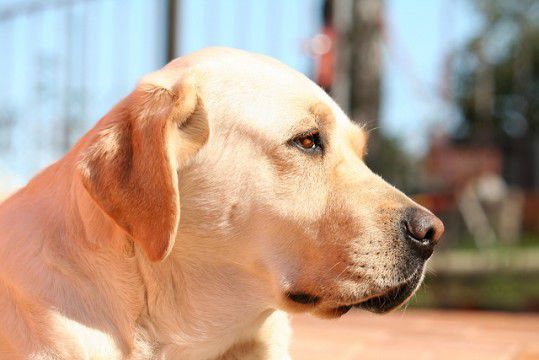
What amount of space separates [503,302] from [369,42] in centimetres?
243

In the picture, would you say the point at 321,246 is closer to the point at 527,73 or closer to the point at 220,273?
the point at 220,273

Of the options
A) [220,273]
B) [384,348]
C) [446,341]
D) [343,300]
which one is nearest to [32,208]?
[220,273]

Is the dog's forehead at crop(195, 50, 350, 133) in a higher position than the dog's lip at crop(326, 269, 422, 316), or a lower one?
higher

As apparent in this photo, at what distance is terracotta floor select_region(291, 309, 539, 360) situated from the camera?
11.5 feet

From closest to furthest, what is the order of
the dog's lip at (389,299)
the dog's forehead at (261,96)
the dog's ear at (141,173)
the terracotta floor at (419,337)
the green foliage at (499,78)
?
the dog's ear at (141,173), the dog's lip at (389,299), the dog's forehead at (261,96), the terracotta floor at (419,337), the green foliage at (499,78)

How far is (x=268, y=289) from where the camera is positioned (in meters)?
2.41

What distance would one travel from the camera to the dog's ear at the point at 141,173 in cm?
218

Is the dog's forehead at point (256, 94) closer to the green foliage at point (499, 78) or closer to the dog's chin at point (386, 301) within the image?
the dog's chin at point (386, 301)

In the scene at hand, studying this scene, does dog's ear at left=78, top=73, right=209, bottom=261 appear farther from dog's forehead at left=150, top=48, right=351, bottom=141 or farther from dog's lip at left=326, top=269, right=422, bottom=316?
dog's lip at left=326, top=269, right=422, bottom=316

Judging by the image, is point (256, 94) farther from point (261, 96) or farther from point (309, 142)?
point (309, 142)

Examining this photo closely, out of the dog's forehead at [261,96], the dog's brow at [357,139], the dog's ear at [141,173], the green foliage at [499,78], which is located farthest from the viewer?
the green foliage at [499,78]

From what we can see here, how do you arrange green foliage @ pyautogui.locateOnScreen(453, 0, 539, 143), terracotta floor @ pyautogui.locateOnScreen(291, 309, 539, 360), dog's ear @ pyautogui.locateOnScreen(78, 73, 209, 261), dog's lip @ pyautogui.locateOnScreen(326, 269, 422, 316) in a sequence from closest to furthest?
dog's ear @ pyautogui.locateOnScreen(78, 73, 209, 261) → dog's lip @ pyautogui.locateOnScreen(326, 269, 422, 316) → terracotta floor @ pyautogui.locateOnScreen(291, 309, 539, 360) → green foliage @ pyautogui.locateOnScreen(453, 0, 539, 143)

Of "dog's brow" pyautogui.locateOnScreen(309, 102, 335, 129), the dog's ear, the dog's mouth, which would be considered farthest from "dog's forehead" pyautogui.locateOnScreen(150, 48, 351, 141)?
the dog's mouth

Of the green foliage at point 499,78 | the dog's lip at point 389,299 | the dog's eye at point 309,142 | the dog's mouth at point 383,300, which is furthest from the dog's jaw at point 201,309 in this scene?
the green foliage at point 499,78
